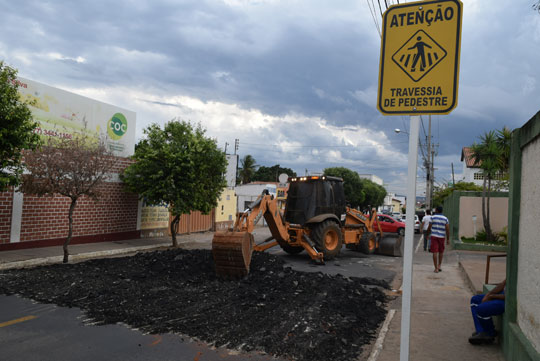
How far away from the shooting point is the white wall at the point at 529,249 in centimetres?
382

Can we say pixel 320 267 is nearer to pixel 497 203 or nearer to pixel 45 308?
pixel 45 308

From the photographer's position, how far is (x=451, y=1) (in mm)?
3033

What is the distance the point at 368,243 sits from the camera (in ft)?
54.0

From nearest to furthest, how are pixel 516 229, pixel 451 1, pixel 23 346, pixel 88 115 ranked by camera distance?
pixel 451 1 → pixel 516 229 → pixel 23 346 → pixel 88 115

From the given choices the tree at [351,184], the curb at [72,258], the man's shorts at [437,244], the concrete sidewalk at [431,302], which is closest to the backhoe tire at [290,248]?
the concrete sidewalk at [431,302]

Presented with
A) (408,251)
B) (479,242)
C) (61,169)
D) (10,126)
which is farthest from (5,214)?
(479,242)

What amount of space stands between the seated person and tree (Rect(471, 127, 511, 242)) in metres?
14.9

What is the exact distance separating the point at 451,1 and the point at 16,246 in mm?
14818

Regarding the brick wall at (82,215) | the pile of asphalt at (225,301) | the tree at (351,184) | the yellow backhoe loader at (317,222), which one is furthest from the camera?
the tree at (351,184)

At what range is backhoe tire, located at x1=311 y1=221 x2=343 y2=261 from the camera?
539 inches

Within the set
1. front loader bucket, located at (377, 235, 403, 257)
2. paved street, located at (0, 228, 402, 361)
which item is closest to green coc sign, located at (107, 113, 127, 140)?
paved street, located at (0, 228, 402, 361)

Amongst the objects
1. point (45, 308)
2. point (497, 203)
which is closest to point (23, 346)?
point (45, 308)

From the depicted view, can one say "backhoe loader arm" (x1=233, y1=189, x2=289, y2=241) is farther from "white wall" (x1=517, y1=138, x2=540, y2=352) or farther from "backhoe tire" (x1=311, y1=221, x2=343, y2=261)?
"white wall" (x1=517, y1=138, x2=540, y2=352)

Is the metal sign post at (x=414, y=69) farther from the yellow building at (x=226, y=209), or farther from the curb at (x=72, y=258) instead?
the yellow building at (x=226, y=209)
